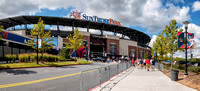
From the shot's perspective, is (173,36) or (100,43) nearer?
(173,36)

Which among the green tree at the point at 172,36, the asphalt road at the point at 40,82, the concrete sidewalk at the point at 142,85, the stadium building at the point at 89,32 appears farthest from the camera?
the stadium building at the point at 89,32

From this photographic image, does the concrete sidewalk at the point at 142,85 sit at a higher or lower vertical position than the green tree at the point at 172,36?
lower

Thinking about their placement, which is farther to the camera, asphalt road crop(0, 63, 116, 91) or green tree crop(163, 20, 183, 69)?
green tree crop(163, 20, 183, 69)

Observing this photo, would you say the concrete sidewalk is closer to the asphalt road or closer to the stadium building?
the asphalt road

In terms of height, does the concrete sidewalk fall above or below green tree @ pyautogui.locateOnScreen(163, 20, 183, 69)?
below

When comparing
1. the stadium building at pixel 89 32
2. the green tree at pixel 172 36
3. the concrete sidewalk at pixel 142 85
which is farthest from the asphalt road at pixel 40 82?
the stadium building at pixel 89 32

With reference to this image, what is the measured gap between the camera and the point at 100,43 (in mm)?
89562

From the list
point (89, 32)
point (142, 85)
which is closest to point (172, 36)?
point (142, 85)

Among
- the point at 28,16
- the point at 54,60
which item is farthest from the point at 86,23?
the point at 54,60

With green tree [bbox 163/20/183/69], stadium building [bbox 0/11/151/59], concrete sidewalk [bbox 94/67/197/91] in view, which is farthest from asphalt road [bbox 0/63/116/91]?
stadium building [bbox 0/11/151/59]

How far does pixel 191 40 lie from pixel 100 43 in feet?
243

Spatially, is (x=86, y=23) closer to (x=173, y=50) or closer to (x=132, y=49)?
(x=132, y=49)

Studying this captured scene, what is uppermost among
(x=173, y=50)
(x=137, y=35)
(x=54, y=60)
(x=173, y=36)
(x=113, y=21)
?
(x=113, y=21)

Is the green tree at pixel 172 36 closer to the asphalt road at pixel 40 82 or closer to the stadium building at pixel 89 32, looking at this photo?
the asphalt road at pixel 40 82
